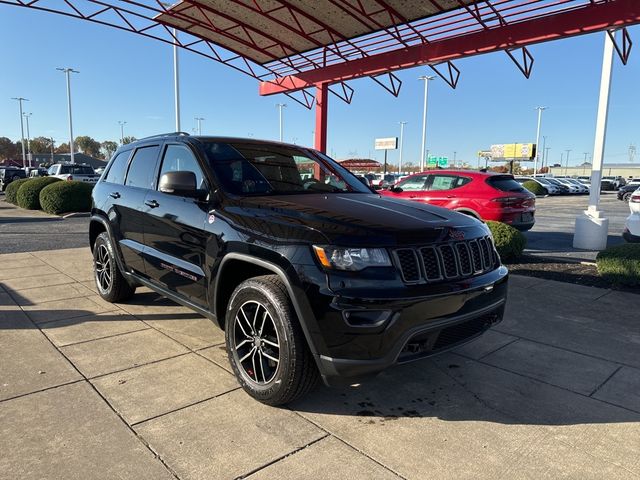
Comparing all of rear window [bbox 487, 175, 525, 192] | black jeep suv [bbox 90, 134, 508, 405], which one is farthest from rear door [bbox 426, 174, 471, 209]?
black jeep suv [bbox 90, 134, 508, 405]

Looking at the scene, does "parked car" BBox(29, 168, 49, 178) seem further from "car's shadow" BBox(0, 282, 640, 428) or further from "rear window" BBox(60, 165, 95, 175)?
"car's shadow" BBox(0, 282, 640, 428)

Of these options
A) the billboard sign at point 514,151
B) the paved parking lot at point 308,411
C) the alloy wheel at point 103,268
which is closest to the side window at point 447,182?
the paved parking lot at point 308,411

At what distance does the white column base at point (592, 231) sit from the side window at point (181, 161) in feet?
28.1

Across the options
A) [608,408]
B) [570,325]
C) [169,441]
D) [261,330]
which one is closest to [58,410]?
[169,441]

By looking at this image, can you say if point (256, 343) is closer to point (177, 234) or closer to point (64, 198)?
point (177, 234)

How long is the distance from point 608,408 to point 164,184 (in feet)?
11.4

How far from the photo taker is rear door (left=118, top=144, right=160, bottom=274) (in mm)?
4445

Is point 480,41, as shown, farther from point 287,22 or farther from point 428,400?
point 428,400

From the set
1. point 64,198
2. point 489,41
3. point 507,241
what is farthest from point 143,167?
point 64,198

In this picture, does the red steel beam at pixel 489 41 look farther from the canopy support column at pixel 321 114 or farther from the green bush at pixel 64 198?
the green bush at pixel 64 198

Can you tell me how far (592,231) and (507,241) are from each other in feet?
9.96

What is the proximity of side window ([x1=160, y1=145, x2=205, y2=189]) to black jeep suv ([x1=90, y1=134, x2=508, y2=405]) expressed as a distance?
0.04 ft

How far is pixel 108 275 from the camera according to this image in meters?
5.27

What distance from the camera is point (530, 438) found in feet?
9.07
